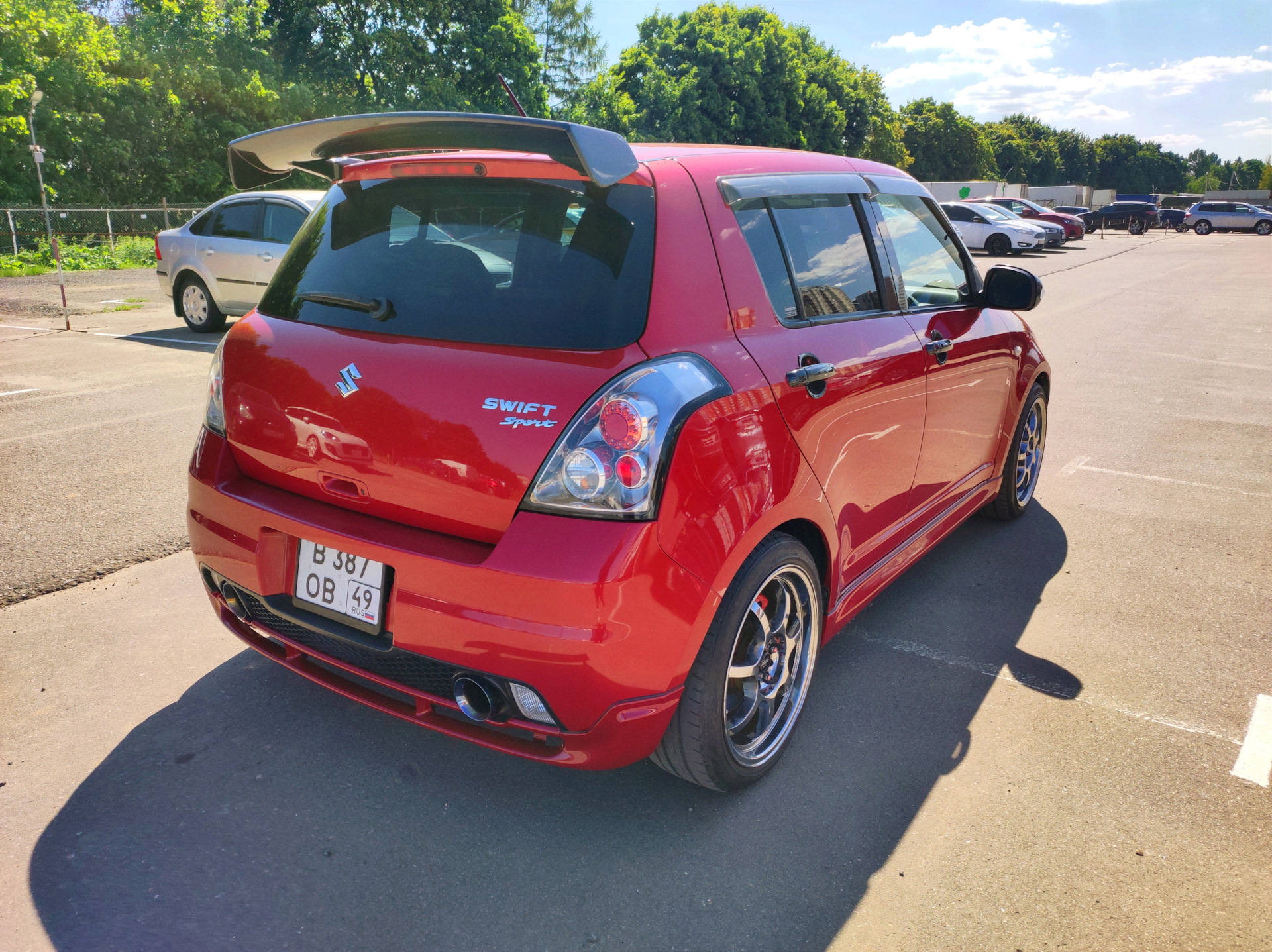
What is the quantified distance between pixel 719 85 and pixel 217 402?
56468 millimetres

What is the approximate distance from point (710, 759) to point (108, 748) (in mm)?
1839

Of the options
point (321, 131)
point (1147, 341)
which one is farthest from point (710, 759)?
point (1147, 341)

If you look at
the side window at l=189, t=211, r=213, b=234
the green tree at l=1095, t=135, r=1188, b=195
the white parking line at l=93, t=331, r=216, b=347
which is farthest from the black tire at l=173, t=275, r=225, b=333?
the green tree at l=1095, t=135, r=1188, b=195

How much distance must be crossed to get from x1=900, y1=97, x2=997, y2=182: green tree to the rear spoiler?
4150 inches

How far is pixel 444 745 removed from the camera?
9.29 feet

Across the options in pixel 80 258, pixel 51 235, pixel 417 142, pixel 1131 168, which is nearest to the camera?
pixel 417 142

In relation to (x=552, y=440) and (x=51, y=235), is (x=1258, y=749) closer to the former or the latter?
(x=552, y=440)

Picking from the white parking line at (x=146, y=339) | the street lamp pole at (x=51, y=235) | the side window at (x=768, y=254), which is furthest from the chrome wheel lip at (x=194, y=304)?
the side window at (x=768, y=254)

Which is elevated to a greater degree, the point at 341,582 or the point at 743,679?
the point at 341,582

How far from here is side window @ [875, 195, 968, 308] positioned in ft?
11.1

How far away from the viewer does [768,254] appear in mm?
2639

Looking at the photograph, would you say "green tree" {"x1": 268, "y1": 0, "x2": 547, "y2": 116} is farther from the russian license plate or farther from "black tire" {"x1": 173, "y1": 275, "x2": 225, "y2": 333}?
the russian license plate

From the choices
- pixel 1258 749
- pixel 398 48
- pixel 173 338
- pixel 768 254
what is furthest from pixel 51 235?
pixel 1258 749

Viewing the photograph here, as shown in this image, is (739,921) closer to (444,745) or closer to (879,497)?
(444,745)
